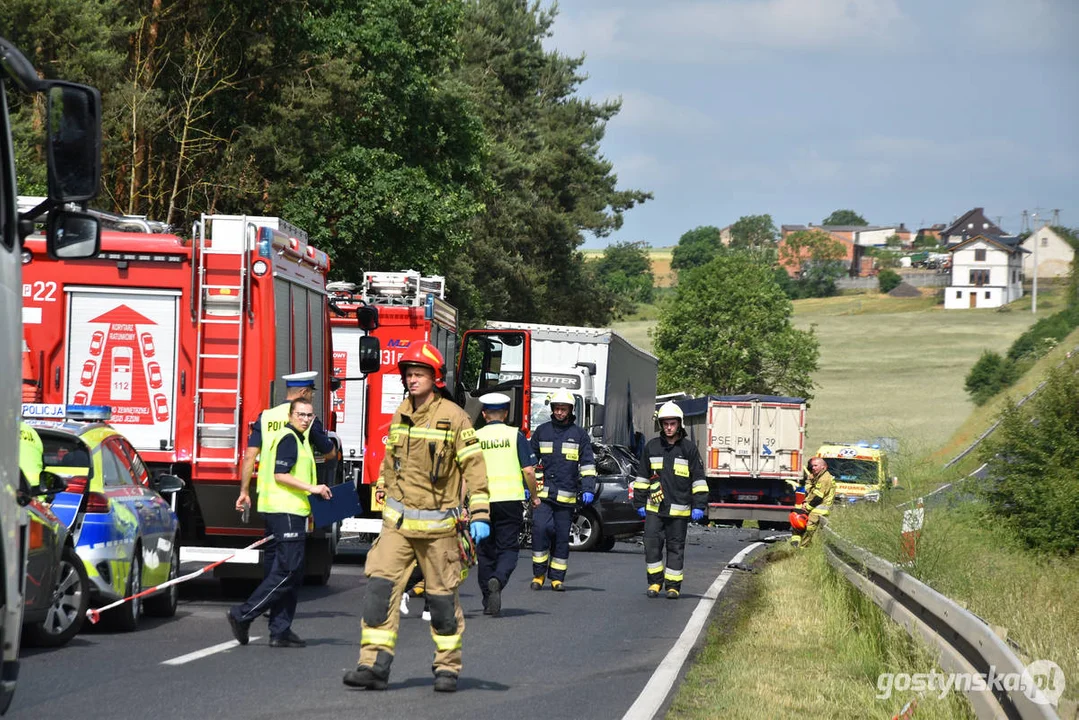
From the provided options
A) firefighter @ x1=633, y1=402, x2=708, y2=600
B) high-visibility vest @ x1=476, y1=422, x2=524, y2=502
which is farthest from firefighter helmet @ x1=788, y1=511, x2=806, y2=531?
high-visibility vest @ x1=476, y1=422, x2=524, y2=502

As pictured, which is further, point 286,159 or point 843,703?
point 286,159

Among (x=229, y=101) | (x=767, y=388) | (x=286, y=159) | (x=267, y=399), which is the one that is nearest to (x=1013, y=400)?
(x=267, y=399)

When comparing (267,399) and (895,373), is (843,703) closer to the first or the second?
(267,399)

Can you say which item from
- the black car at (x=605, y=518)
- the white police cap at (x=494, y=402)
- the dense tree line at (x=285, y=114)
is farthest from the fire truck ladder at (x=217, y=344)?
the dense tree line at (x=285, y=114)

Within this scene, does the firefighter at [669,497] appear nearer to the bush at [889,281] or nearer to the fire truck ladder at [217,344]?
the fire truck ladder at [217,344]

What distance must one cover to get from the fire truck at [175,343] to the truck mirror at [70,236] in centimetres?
789

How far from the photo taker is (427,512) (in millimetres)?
9375

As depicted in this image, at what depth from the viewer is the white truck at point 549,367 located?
2958cm

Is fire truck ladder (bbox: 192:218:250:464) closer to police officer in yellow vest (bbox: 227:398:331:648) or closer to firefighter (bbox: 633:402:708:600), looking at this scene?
police officer in yellow vest (bbox: 227:398:331:648)

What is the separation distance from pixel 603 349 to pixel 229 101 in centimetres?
898

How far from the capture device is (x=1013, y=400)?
70.4 ft

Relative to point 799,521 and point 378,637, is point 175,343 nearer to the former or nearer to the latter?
point 378,637

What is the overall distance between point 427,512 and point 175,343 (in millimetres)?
5690

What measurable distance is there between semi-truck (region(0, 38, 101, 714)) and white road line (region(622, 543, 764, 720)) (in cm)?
387
